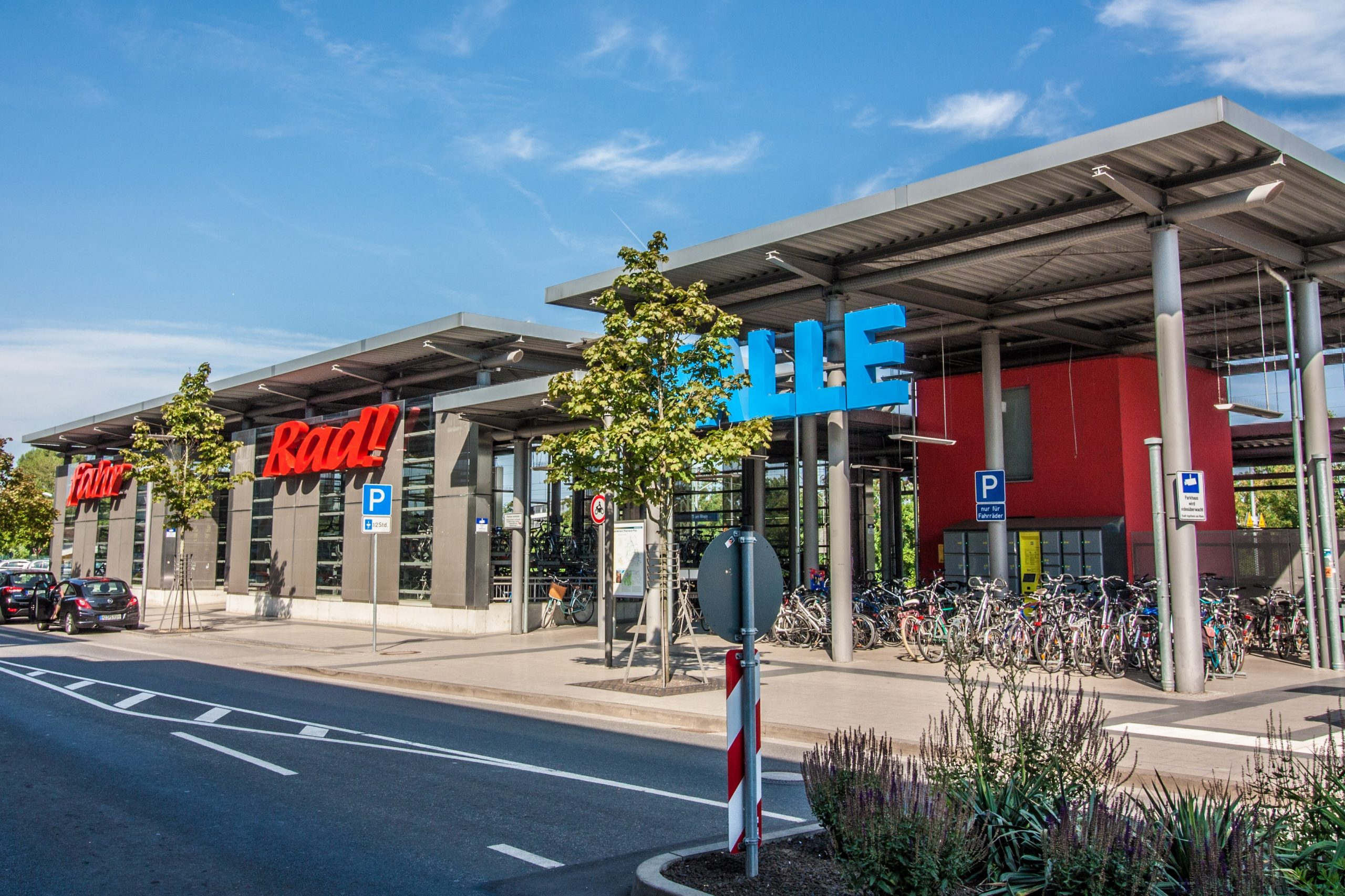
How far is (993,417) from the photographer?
69.5 feet

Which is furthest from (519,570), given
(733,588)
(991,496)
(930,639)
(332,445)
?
(733,588)

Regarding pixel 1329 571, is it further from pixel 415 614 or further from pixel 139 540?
pixel 139 540

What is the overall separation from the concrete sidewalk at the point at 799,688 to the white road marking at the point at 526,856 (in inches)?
116

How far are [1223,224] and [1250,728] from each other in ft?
23.9

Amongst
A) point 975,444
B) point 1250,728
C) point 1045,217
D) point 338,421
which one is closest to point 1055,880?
point 1250,728

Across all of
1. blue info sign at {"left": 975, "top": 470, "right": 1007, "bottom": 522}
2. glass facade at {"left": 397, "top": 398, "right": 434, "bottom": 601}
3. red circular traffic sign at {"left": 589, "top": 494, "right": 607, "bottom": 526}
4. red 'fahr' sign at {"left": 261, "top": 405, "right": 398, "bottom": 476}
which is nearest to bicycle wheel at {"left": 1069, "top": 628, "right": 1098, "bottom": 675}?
blue info sign at {"left": 975, "top": 470, "right": 1007, "bottom": 522}

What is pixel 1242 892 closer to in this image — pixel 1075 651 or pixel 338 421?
pixel 1075 651

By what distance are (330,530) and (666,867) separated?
24998mm

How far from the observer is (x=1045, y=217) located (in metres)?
14.5

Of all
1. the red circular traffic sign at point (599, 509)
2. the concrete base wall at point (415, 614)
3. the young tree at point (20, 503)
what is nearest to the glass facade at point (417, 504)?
the concrete base wall at point (415, 614)

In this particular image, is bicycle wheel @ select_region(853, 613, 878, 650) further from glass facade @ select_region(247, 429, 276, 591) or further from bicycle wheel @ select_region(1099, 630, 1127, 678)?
glass facade @ select_region(247, 429, 276, 591)

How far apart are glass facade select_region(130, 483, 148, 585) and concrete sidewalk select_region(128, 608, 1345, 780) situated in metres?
18.8

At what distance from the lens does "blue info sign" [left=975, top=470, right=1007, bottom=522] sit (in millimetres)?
19953

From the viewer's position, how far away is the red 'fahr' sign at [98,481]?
40281 mm
